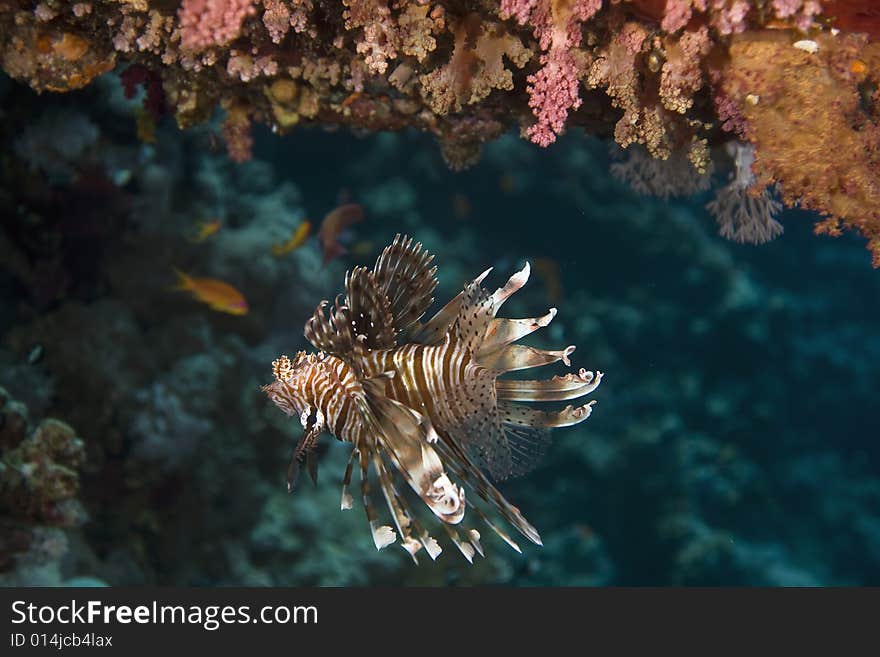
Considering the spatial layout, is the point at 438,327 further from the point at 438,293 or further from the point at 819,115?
the point at 438,293

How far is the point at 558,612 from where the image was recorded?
138 inches

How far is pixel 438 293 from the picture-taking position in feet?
28.1

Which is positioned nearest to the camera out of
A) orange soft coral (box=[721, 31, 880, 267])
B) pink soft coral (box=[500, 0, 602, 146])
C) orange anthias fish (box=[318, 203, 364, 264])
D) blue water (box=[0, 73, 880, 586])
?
orange soft coral (box=[721, 31, 880, 267])

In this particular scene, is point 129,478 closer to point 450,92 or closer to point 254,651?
point 254,651

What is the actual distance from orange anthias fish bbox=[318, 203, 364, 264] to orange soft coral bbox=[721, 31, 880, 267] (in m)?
4.11

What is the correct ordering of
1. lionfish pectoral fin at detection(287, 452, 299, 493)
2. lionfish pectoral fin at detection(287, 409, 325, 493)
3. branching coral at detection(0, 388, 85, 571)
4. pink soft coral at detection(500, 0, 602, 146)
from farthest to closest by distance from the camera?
1. branching coral at detection(0, 388, 85, 571)
2. lionfish pectoral fin at detection(287, 452, 299, 493)
3. lionfish pectoral fin at detection(287, 409, 325, 493)
4. pink soft coral at detection(500, 0, 602, 146)

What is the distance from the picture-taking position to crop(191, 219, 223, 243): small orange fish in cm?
632

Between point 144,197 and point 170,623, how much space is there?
4.93 metres

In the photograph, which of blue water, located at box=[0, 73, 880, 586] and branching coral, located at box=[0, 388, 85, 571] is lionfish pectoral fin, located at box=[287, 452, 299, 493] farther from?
blue water, located at box=[0, 73, 880, 586]

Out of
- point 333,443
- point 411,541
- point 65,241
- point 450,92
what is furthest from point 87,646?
point 65,241

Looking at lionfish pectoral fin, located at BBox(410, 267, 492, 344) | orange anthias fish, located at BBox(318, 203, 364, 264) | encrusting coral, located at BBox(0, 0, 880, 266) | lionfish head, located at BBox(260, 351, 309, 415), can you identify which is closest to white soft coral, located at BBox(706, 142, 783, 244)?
encrusting coral, located at BBox(0, 0, 880, 266)

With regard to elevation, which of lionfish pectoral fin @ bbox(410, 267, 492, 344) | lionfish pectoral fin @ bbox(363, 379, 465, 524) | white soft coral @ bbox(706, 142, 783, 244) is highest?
white soft coral @ bbox(706, 142, 783, 244)

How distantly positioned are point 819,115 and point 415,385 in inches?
61.9

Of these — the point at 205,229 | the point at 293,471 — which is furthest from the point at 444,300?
the point at 293,471
